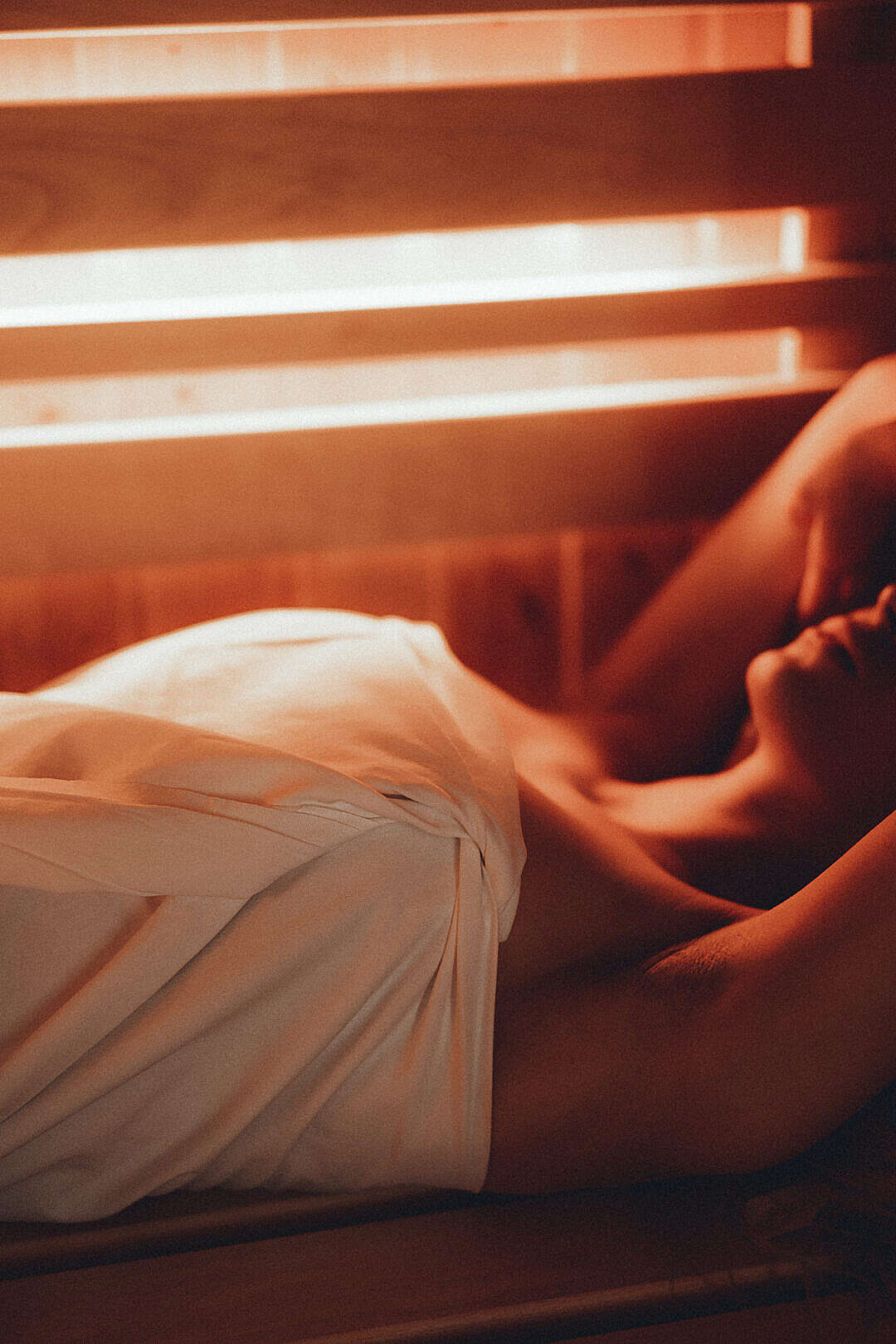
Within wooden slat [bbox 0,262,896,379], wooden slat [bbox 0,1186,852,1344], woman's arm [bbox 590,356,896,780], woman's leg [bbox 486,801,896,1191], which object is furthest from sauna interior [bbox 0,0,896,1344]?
wooden slat [bbox 0,1186,852,1344]

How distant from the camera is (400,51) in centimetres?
160

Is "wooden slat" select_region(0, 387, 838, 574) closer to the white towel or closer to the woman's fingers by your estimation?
the woman's fingers

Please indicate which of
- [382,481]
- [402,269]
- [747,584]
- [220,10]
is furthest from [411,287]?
[747,584]

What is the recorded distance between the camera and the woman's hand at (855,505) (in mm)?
1471

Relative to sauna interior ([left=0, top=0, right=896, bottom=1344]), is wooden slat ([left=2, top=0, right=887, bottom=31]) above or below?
above

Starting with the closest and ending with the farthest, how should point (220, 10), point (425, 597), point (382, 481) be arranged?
point (220, 10)
point (382, 481)
point (425, 597)

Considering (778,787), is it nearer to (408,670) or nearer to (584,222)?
(408,670)

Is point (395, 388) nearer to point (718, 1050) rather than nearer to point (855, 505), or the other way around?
point (855, 505)

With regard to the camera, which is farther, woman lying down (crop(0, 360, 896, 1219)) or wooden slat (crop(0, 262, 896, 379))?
wooden slat (crop(0, 262, 896, 379))

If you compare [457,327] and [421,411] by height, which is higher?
[457,327]

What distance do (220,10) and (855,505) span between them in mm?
1103

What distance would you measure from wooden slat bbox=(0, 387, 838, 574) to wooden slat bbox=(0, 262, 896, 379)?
0.11 meters

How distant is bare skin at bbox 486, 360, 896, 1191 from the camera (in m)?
0.98

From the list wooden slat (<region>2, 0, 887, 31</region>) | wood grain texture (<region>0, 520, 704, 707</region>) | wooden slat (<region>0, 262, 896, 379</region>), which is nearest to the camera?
wooden slat (<region>2, 0, 887, 31</region>)
